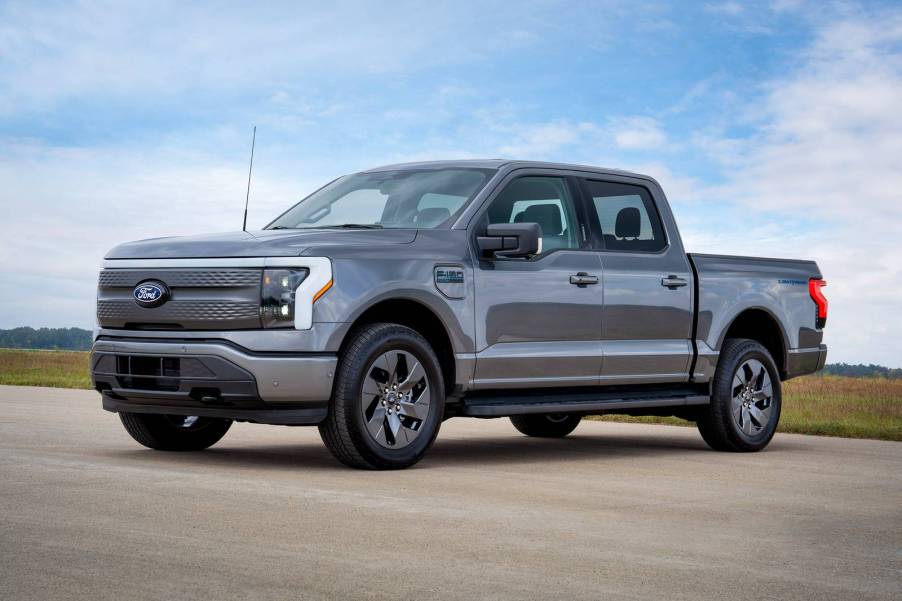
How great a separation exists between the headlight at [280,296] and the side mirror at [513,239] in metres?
1.43

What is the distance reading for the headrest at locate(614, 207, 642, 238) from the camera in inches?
399

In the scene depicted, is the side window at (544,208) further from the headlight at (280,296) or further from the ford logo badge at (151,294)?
the ford logo badge at (151,294)

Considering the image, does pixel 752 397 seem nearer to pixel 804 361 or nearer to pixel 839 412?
pixel 804 361

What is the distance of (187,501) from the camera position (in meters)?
6.47

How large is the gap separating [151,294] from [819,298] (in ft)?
21.0

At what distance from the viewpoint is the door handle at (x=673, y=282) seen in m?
10.2

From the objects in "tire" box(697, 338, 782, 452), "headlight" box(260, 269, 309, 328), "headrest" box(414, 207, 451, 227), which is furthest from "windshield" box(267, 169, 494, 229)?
"tire" box(697, 338, 782, 452)

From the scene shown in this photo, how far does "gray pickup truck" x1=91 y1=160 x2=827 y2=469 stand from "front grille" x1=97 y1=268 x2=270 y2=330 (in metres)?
0.01

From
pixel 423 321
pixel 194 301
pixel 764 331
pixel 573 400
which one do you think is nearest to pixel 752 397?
pixel 764 331

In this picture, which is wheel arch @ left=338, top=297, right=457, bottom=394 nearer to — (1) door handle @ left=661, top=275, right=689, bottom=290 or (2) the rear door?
(2) the rear door

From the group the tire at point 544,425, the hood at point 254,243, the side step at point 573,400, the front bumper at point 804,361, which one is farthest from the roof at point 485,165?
the tire at point 544,425

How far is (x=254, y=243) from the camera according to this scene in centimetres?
803

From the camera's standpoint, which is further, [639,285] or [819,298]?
[819,298]

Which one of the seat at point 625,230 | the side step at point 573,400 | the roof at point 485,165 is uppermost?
the roof at point 485,165
